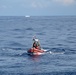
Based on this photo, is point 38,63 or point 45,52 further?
point 45,52

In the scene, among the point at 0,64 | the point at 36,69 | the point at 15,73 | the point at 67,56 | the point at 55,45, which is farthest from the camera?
the point at 55,45

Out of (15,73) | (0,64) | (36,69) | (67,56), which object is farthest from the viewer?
(67,56)

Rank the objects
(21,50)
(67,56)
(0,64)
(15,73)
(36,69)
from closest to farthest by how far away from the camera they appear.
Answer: (15,73) < (36,69) < (0,64) < (67,56) < (21,50)

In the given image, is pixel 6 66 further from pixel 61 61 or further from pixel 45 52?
pixel 45 52

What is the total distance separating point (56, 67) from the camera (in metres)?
53.8

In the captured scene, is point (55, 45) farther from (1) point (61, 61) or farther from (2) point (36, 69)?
(2) point (36, 69)

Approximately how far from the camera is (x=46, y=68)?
53312mm

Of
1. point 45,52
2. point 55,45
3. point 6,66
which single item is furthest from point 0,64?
point 55,45

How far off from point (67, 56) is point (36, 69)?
12.5m

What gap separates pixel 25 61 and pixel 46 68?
731cm

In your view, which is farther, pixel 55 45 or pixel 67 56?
pixel 55 45

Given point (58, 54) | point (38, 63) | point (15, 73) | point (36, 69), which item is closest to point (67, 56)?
point (58, 54)

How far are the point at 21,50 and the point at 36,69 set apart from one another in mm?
20198

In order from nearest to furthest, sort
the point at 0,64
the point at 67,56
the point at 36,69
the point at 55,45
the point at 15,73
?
the point at 15,73
the point at 36,69
the point at 0,64
the point at 67,56
the point at 55,45
